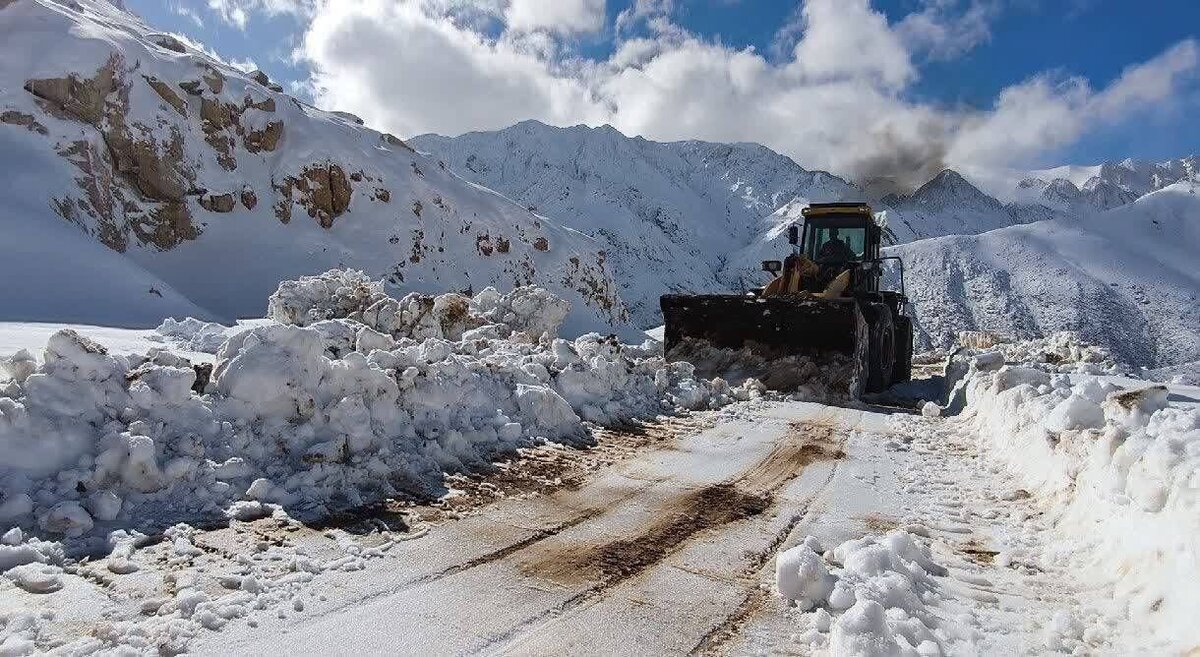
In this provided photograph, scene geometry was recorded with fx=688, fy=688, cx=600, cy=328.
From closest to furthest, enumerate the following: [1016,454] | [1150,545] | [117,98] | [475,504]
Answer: [1150,545] → [475,504] → [1016,454] → [117,98]

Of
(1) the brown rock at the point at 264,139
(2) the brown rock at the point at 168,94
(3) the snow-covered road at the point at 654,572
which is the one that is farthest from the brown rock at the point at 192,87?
(3) the snow-covered road at the point at 654,572

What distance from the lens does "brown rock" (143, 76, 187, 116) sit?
19969mm

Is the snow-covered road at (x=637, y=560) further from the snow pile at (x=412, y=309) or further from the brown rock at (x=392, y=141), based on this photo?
the brown rock at (x=392, y=141)

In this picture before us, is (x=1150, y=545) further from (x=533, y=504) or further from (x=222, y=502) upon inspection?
(x=222, y=502)

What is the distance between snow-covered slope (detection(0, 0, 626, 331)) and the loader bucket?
35.9 feet

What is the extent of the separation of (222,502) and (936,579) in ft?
10.4

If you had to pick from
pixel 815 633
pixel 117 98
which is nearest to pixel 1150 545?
pixel 815 633

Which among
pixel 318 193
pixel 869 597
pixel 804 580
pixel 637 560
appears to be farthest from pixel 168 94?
pixel 869 597

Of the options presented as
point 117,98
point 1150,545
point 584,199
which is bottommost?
point 1150,545

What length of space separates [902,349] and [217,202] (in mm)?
18609

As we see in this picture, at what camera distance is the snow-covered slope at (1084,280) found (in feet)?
129

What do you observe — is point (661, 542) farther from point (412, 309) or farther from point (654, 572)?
point (412, 309)

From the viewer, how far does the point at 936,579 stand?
2.88 meters

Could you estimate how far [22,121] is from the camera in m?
16.1
